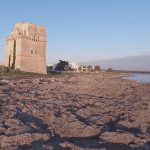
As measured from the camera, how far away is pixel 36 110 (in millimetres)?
13570

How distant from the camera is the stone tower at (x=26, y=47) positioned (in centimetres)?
4656

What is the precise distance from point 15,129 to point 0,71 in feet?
103

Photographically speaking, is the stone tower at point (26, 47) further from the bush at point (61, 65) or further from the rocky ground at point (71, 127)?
the rocky ground at point (71, 127)

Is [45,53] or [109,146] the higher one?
[45,53]

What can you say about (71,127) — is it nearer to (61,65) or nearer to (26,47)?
(26,47)

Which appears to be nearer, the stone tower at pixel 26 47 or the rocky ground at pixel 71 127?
the rocky ground at pixel 71 127

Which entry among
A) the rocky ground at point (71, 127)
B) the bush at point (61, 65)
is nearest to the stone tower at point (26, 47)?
the bush at point (61, 65)

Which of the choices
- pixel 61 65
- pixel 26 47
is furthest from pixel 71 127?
pixel 61 65

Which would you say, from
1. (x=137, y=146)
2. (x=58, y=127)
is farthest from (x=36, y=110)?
(x=137, y=146)

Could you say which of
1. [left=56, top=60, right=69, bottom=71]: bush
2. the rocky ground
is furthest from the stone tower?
the rocky ground

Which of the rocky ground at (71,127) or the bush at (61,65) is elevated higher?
the bush at (61,65)

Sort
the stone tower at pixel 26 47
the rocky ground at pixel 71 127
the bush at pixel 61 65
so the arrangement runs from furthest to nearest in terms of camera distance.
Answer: the bush at pixel 61 65, the stone tower at pixel 26 47, the rocky ground at pixel 71 127

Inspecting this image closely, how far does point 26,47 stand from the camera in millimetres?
47156

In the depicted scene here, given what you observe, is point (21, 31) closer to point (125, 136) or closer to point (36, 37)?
point (36, 37)
